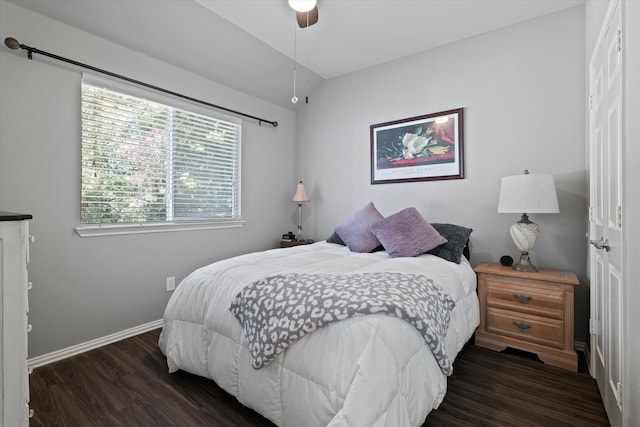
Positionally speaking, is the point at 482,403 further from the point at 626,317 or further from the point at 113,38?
the point at 113,38

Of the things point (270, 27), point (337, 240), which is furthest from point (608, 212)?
point (270, 27)

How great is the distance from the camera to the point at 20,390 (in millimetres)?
1071

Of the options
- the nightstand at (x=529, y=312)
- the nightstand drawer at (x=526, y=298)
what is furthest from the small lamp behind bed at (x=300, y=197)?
the nightstand drawer at (x=526, y=298)

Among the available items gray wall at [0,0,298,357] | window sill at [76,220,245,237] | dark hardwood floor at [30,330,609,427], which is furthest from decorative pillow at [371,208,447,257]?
gray wall at [0,0,298,357]

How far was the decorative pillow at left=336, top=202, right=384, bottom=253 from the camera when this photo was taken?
282cm

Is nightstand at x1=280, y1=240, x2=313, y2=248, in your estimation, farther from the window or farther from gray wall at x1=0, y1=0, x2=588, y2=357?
the window

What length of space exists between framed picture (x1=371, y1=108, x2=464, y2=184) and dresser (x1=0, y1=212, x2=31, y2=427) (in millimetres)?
3014

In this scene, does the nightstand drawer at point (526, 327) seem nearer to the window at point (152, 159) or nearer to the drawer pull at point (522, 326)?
the drawer pull at point (522, 326)

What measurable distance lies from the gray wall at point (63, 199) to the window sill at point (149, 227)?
0.16 ft

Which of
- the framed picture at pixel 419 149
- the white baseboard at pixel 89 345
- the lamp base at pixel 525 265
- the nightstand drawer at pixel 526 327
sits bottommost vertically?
the white baseboard at pixel 89 345

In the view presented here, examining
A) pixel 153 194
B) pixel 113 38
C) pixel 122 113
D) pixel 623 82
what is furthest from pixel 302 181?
pixel 623 82

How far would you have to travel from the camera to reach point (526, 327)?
2.21 metres

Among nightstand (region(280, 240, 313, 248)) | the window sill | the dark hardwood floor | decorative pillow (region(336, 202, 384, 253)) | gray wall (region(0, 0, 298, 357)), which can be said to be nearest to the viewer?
the dark hardwood floor

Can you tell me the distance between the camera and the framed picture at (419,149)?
9.72 feet
